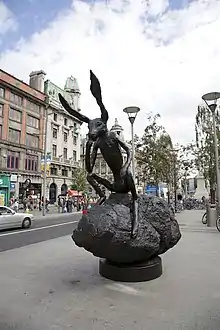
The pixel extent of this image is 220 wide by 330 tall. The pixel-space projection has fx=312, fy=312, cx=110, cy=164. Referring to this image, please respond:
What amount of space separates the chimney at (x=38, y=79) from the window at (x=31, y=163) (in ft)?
42.0

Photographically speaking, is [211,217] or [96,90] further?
[211,217]

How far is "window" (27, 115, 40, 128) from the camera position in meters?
48.3

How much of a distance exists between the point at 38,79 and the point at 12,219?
41.5 m

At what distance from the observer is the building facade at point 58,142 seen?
177ft

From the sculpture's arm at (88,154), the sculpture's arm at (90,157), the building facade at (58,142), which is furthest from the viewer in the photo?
the building facade at (58,142)

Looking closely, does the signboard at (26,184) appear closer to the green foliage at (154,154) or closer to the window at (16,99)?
the window at (16,99)

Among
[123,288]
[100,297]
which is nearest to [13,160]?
[123,288]

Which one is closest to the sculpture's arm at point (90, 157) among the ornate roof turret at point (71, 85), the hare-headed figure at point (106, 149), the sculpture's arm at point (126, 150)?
the hare-headed figure at point (106, 149)

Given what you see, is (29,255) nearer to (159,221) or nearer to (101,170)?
(159,221)

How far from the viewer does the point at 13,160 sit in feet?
144

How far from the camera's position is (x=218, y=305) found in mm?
4875

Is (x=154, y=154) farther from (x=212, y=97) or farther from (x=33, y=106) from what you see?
(x=33, y=106)

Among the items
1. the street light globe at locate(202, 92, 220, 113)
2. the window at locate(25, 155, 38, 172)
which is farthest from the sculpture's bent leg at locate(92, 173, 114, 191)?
the window at locate(25, 155, 38, 172)

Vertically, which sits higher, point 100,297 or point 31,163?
point 31,163
